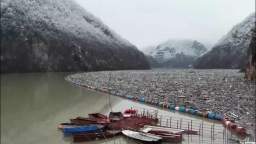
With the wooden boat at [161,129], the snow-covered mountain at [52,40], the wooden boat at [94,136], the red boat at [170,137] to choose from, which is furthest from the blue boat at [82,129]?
the snow-covered mountain at [52,40]

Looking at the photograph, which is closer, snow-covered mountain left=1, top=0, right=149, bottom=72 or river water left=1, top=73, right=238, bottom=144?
river water left=1, top=73, right=238, bottom=144

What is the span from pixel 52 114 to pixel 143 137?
17.8 meters

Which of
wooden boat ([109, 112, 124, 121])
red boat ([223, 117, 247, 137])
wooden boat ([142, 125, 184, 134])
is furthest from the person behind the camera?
wooden boat ([109, 112, 124, 121])

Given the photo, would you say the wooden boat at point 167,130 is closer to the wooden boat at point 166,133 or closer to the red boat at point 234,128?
the wooden boat at point 166,133

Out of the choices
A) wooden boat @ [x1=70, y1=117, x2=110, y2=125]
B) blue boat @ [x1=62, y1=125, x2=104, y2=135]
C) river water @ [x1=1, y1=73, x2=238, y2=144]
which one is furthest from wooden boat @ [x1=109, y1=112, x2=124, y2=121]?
river water @ [x1=1, y1=73, x2=238, y2=144]

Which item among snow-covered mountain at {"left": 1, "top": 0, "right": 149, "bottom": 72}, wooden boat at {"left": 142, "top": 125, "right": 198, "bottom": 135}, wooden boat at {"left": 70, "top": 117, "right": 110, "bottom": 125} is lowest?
wooden boat at {"left": 142, "top": 125, "right": 198, "bottom": 135}

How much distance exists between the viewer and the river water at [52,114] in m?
30.8

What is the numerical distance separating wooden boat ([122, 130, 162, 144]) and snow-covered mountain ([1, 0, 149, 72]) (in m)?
104

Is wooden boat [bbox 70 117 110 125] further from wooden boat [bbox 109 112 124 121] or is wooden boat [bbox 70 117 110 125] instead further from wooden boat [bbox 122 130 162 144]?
wooden boat [bbox 122 130 162 144]

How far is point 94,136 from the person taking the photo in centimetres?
3019

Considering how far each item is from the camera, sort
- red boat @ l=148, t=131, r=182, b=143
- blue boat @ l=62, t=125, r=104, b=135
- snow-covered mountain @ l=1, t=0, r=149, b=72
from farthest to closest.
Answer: snow-covered mountain @ l=1, t=0, r=149, b=72
blue boat @ l=62, t=125, r=104, b=135
red boat @ l=148, t=131, r=182, b=143

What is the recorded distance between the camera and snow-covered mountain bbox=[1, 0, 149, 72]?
131125 millimetres

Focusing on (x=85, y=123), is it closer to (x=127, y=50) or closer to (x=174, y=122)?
(x=174, y=122)

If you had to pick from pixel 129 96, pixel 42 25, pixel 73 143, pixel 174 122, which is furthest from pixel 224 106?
pixel 42 25
